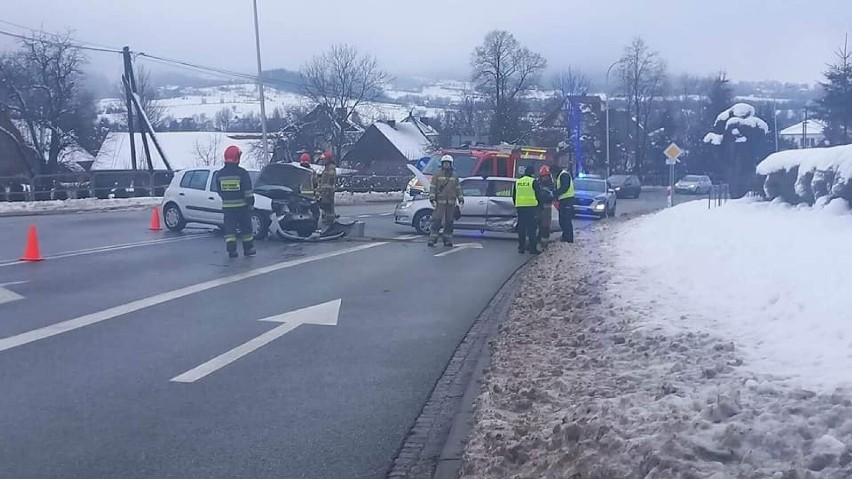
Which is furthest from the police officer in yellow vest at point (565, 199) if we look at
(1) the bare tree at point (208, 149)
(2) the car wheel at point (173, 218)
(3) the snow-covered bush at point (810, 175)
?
(1) the bare tree at point (208, 149)

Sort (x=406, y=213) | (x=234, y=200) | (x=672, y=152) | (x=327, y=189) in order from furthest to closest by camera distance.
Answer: (x=672, y=152)
(x=406, y=213)
(x=327, y=189)
(x=234, y=200)

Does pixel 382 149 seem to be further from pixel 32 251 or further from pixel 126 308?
pixel 126 308

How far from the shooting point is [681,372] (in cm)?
678

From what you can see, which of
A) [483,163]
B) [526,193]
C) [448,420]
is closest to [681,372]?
[448,420]

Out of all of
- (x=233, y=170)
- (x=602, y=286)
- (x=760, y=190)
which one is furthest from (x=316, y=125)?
(x=602, y=286)

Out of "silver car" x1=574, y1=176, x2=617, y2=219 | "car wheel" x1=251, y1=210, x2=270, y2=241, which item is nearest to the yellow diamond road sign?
"silver car" x1=574, y1=176, x2=617, y2=219

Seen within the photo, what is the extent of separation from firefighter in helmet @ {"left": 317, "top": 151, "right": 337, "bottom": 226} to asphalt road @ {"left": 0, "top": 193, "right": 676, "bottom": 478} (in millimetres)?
3467

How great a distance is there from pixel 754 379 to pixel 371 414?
8.75ft

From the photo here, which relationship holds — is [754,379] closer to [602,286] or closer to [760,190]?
[602,286]

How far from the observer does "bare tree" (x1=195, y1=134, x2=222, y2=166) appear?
7988 centimetres

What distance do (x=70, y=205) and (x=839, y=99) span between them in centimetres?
3102

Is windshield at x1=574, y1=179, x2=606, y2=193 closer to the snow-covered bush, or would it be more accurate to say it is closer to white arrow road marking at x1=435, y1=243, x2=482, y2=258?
the snow-covered bush

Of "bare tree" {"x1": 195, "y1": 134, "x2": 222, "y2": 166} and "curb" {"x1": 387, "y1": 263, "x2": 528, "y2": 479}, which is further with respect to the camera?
"bare tree" {"x1": 195, "y1": 134, "x2": 222, "y2": 166}

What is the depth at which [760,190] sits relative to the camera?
79.7ft
